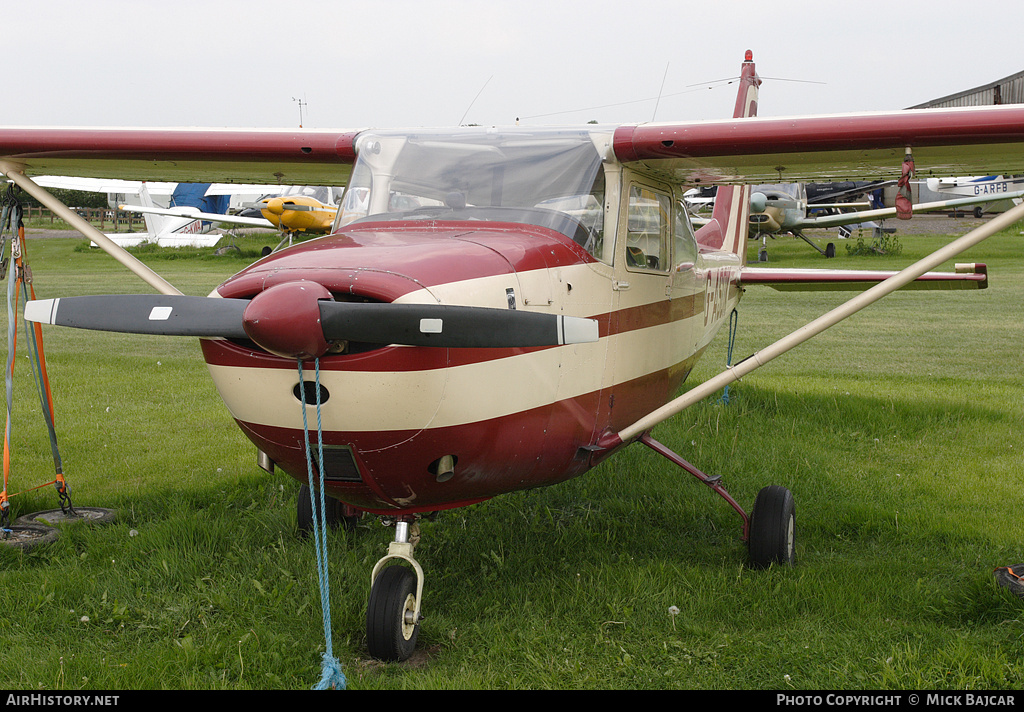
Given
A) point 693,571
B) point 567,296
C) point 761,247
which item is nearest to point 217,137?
point 567,296

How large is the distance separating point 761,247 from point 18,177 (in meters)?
28.5

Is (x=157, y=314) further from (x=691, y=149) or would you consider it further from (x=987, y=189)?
(x=987, y=189)

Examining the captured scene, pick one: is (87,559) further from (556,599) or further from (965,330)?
(965,330)

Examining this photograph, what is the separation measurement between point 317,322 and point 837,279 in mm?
5404

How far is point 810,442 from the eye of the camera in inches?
286

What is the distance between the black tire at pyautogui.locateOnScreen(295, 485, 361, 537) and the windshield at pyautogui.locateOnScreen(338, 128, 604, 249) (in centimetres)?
182

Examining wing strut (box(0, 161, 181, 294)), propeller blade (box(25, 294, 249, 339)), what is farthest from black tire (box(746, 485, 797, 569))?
wing strut (box(0, 161, 181, 294))

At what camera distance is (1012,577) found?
418 cm

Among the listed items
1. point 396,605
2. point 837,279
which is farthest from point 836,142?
point 396,605

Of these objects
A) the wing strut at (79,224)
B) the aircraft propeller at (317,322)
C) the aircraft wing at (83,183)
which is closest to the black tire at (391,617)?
the aircraft propeller at (317,322)

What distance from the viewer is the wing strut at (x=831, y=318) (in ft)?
13.4

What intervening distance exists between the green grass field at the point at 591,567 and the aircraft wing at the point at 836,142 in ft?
7.38

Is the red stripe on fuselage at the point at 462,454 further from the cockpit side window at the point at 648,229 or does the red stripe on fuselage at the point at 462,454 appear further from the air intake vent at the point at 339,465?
the cockpit side window at the point at 648,229

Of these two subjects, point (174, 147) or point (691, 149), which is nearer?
point (691, 149)
